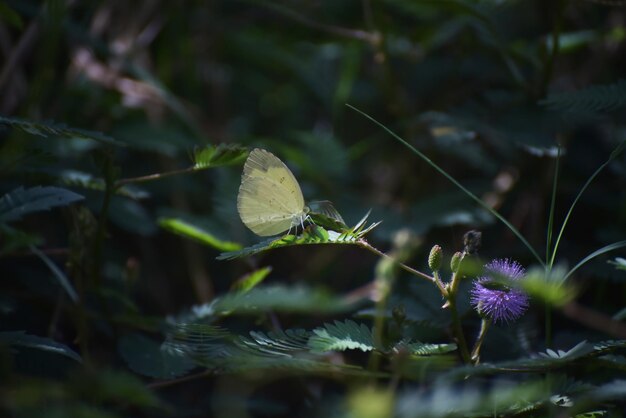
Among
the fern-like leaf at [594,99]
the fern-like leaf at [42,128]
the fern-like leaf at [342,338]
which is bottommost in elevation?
the fern-like leaf at [342,338]

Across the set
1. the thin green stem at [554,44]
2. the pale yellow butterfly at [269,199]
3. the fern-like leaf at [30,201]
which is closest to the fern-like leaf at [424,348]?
the pale yellow butterfly at [269,199]

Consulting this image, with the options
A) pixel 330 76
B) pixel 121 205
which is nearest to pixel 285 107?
pixel 330 76

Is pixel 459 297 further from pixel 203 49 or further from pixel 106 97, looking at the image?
pixel 203 49

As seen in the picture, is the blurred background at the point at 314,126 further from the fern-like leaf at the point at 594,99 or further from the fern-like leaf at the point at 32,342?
the fern-like leaf at the point at 32,342

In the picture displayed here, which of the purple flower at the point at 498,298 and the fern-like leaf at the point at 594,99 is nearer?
the purple flower at the point at 498,298

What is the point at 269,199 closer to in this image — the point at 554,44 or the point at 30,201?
the point at 30,201

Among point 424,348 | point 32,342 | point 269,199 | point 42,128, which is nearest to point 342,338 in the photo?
point 424,348
